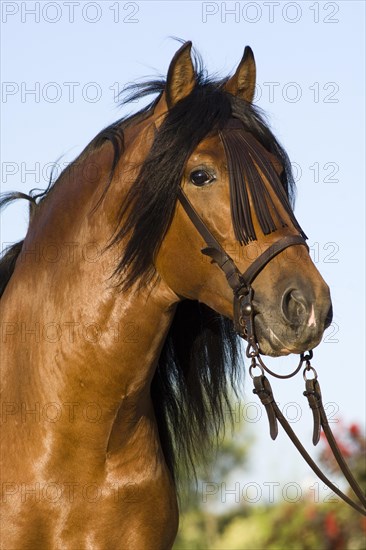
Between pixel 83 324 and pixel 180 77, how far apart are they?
1.15 metres

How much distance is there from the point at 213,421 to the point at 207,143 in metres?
1.53

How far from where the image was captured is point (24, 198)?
5.13m

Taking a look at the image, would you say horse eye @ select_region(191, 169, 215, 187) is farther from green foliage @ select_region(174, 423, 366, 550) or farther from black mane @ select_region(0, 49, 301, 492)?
green foliage @ select_region(174, 423, 366, 550)

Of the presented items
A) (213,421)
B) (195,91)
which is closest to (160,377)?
(213,421)

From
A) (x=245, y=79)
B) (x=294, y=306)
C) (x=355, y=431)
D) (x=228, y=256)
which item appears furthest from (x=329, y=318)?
(x=355, y=431)

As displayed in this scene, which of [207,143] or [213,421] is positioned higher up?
[207,143]

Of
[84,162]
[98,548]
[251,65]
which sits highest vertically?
[251,65]

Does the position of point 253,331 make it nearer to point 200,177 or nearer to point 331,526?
point 200,177

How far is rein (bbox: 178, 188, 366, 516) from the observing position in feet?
13.5

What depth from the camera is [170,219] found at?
436cm

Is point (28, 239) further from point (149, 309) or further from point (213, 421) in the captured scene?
point (213, 421)

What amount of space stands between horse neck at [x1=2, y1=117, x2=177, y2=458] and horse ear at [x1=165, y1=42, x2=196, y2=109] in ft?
1.45

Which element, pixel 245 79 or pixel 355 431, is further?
pixel 355 431

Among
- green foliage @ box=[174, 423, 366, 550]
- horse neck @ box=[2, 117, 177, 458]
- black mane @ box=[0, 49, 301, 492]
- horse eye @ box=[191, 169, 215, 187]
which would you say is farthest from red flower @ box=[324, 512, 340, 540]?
horse eye @ box=[191, 169, 215, 187]
